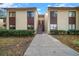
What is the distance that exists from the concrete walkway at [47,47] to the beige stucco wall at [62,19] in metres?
0.49

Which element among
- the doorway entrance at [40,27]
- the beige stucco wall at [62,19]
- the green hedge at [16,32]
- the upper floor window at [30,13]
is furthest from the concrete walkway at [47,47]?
the upper floor window at [30,13]

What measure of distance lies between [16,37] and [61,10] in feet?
5.15

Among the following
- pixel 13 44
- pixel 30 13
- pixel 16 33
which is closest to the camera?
pixel 16 33

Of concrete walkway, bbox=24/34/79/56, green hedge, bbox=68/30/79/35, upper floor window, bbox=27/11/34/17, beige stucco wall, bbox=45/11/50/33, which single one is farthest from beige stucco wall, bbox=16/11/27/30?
green hedge, bbox=68/30/79/35

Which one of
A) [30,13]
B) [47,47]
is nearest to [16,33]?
[30,13]

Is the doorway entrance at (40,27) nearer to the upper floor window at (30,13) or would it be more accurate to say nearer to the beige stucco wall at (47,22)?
the beige stucco wall at (47,22)

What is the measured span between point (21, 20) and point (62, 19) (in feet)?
4.05

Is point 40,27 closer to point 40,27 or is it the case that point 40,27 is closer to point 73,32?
point 40,27

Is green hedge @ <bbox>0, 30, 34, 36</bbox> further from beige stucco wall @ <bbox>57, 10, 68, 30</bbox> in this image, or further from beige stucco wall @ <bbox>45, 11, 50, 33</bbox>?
beige stucco wall @ <bbox>57, 10, 68, 30</bbox>

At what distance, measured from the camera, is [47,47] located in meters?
5.74

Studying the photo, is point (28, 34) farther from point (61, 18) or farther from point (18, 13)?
point (61, 18)

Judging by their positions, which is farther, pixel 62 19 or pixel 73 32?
pixel 62 19

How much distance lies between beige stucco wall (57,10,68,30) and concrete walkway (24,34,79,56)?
49 centimetres

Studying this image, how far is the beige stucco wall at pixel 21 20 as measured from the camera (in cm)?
558
